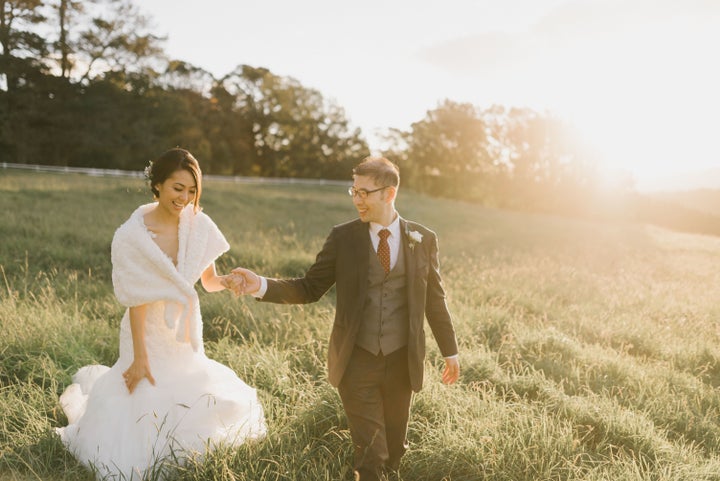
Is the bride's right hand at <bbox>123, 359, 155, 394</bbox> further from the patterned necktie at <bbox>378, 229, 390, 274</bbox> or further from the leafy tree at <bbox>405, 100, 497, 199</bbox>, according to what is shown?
the leafy tree at <bbox>405, 100, 497, 199</bbox>

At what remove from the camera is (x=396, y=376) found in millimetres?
3592

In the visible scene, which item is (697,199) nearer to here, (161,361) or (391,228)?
(391,228)

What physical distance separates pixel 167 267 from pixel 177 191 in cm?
50

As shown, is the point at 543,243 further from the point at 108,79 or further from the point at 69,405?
the point at 108,79

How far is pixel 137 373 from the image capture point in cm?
355

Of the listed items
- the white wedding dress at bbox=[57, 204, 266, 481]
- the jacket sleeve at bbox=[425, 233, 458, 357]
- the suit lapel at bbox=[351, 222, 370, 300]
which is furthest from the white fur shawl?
the jacket sleeve at bbox=[425, 233, 458, 357]

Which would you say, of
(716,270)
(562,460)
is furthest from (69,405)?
(716,270)

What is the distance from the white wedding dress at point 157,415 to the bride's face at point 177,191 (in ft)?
2.29

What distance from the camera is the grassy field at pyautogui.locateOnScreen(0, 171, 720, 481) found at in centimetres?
371

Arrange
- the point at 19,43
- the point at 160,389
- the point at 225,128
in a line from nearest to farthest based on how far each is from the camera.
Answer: the point at 160,389, the point at 19,43, the point at 225,128

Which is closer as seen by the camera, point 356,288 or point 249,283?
point 356,288

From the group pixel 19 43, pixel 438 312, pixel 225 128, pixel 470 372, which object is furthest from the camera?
pixel 225 128

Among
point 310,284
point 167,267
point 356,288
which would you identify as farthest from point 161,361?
point 356,288

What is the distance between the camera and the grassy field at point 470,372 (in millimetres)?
3715
